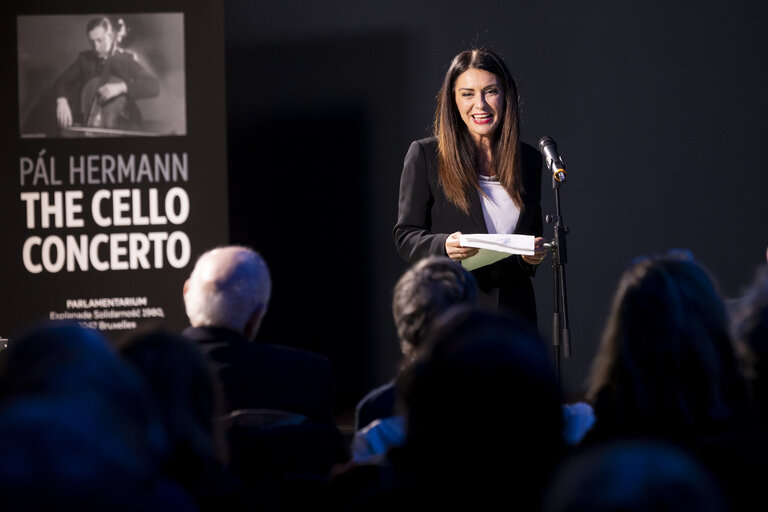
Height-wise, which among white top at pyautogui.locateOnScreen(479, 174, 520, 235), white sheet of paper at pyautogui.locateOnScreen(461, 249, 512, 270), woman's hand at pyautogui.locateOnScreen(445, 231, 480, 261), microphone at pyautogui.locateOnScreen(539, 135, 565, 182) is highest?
microphone at pyautogui.locateOnScreen(539, 135, 565, 182)

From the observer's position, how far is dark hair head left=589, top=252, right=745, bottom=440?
1644 mm

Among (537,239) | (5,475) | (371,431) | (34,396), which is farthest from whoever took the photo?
(537,239)

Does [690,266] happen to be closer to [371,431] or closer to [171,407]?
[371,431]

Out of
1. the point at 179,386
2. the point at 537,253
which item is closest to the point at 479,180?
the point at 537,253

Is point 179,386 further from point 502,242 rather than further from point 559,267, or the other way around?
point 559,267

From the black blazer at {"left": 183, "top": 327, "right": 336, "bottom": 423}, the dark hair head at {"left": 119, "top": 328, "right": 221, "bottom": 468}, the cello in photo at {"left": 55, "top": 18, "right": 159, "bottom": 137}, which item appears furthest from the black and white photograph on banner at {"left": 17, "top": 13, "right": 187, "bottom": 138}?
the dark hair head at {"left": 119, "top": 328, "right": 221, "bottom": 468}

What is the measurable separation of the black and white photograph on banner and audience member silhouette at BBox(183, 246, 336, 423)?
254cm

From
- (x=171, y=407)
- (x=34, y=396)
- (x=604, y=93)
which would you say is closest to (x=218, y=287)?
(x=171, y=407)

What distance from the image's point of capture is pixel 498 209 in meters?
3.24

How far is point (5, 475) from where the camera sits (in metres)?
0.80

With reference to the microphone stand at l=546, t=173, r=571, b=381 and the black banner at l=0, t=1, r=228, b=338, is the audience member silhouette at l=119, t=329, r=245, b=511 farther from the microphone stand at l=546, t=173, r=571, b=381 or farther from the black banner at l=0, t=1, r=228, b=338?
the black banner at l=0, t=1, r=228, b=338

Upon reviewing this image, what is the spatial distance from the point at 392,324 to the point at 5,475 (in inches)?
189

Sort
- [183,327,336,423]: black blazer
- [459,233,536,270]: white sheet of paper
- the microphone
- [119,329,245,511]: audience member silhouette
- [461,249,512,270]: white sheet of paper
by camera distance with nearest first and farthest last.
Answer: [119,329,245,511]: audience member silhouette < [183,327,336,423]: black blazer < [459,233,536,270]: white sheet of paper < [461,249,512,270]: white sheet of paper < the microphone

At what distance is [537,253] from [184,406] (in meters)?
1.75
